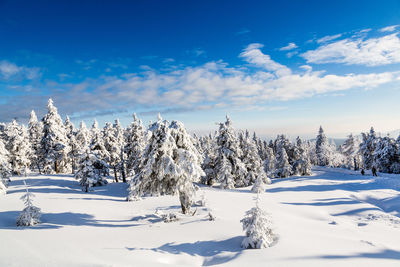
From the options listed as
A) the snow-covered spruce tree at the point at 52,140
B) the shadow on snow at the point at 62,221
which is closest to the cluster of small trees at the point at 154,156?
the snow-covered spruce tree at the point at 52,140

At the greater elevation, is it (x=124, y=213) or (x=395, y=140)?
(x=395, y=140)

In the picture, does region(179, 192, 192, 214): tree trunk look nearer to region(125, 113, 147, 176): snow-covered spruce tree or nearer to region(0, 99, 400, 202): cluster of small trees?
region(0, 99, 400, 202): cluster of small trees

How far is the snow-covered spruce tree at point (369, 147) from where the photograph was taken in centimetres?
4797

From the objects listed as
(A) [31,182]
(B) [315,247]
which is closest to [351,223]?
(B) [315,247]

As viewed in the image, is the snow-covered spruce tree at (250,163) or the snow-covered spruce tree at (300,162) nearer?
the snow-covered spruce tree at (250,163)

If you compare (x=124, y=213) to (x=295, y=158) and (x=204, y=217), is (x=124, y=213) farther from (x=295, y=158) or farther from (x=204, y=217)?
(x=295, y=158)

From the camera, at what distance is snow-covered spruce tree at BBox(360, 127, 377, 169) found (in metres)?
48.0

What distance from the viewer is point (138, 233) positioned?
1195 cm

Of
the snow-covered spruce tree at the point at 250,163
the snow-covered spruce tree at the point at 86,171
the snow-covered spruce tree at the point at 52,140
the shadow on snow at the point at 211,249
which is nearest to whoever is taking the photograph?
the shadow on snow at the point at 211,249

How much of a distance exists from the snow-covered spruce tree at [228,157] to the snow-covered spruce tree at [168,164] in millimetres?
A: 18979

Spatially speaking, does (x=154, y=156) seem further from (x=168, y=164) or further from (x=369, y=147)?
(x=369, y=147)

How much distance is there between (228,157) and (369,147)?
37327 mm

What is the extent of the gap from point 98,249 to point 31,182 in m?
27.7

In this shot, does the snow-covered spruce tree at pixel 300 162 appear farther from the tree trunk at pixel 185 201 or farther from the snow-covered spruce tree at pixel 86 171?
the snow-covered spruce tree at pixel 86 171
